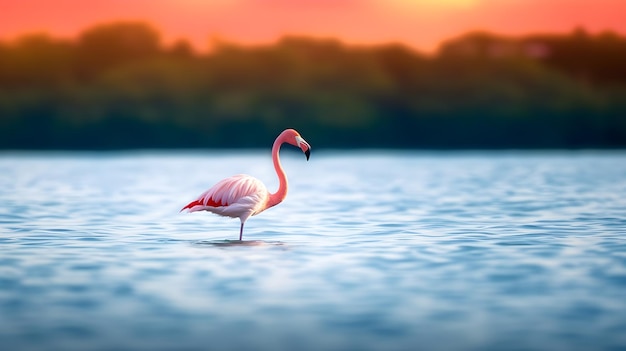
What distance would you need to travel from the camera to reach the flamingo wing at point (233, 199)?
12.9 meters

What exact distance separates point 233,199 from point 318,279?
3391 mm

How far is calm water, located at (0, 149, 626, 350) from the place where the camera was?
732 cm

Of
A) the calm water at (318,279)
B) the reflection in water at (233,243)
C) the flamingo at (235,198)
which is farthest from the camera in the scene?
the reflection in water at (233,243)

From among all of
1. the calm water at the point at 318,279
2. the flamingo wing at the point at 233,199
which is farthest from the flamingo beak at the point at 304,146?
the calm water at the point at 318,279

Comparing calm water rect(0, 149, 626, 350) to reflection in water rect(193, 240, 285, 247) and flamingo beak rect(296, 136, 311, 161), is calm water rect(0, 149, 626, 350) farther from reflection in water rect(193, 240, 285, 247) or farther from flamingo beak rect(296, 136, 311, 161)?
flamingo beak rect(296, 136, 311, 161)

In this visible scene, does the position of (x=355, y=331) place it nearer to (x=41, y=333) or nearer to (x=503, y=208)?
(x=41, y=333)

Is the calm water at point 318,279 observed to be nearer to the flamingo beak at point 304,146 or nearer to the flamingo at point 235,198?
the flamingo at point 235,198

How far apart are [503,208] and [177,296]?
12.3 m

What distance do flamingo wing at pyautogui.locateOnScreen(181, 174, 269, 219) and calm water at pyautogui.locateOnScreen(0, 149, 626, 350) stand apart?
20.8 inches

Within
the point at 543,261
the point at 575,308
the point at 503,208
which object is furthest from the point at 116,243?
the point at 503,208

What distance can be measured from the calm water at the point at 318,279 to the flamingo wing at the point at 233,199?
1.73ft

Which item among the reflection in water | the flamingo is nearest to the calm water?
the reflection in water

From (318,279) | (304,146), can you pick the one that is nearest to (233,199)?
(304,146)

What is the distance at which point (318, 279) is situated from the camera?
9.86 metres
